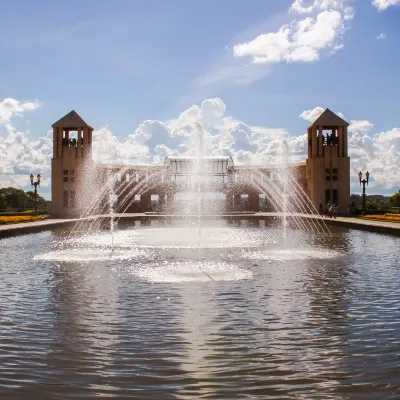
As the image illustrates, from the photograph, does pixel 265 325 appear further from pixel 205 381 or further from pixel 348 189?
pixel 348 189

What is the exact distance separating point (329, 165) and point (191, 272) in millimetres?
34822

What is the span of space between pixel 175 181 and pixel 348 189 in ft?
52.7

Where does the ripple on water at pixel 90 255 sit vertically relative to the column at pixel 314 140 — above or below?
below

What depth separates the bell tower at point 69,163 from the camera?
43.5 m

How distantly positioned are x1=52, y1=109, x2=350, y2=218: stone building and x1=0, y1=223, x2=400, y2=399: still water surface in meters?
29.8

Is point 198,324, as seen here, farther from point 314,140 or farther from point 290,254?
point 314,140

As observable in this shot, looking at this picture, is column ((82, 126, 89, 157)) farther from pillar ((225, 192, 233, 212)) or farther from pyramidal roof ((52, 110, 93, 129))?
pillar ((225, 192, 233, 212))

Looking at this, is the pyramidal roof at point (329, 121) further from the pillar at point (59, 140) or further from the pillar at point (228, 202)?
the pillar at point (59, 140)

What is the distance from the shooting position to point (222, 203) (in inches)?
2073

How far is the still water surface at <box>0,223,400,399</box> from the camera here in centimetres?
446

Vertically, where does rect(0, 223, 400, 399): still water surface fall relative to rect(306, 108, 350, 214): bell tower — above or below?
below

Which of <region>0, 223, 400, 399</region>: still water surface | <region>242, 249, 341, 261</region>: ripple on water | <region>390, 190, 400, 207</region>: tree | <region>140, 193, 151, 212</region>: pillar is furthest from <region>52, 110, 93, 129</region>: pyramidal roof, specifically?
<region>390, 190, 400, 207</region>: tree

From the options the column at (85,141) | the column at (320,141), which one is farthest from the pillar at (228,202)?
the column at (85,141)

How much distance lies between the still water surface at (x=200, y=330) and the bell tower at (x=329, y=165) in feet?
105
